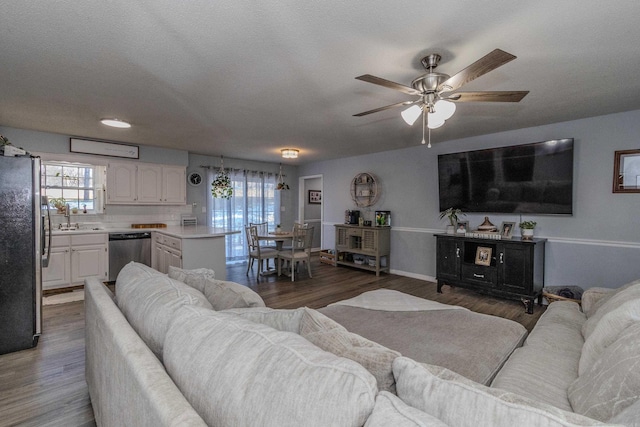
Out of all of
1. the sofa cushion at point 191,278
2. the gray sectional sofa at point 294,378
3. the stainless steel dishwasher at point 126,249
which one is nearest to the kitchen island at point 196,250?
the stainless steel dishwasher at point 126,249

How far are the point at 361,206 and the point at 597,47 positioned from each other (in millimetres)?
4583

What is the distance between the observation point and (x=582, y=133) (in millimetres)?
3779

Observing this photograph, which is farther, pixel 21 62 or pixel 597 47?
pixel 21 62

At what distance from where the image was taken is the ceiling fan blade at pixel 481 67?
5.39ft

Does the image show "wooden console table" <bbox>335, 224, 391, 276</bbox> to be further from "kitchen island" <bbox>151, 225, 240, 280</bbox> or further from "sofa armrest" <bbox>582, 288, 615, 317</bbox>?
→ "sofa armrest" <bbox>582, 288, 615, 317</bbox>

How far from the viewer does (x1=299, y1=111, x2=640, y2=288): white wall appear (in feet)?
11.6

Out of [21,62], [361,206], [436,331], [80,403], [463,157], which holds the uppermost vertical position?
[21,62]

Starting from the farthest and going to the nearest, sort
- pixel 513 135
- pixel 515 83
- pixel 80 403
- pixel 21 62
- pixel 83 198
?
pixel 83 198 < pixel 513 135 < pixel 515 83 < pixel 21 62 < pixel 80 403

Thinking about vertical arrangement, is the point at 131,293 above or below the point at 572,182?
below

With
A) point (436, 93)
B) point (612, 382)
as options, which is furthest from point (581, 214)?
point (612, 382)

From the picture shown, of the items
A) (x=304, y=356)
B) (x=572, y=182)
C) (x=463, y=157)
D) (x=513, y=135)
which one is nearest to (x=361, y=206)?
(x=463, y=157)

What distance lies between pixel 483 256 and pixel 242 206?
16.3 feet

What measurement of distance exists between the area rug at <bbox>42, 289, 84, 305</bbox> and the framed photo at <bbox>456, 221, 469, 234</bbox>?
5628 millimetres

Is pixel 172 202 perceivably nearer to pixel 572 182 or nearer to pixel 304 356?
pixel 304 356
